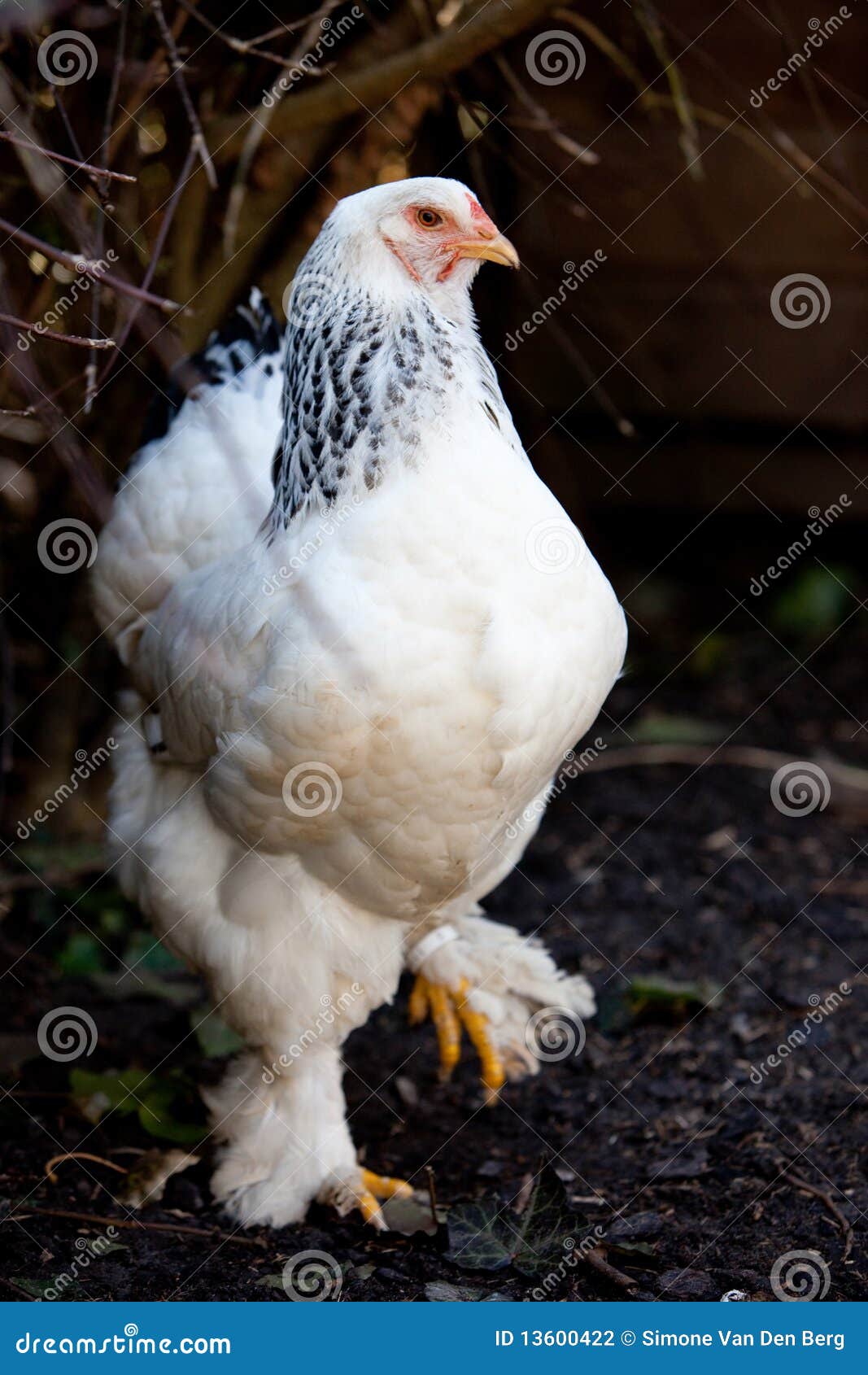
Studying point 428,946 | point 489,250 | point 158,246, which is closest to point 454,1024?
point 428,946

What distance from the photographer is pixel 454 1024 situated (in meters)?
3.13

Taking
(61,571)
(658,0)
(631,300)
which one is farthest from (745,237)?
(61,571)

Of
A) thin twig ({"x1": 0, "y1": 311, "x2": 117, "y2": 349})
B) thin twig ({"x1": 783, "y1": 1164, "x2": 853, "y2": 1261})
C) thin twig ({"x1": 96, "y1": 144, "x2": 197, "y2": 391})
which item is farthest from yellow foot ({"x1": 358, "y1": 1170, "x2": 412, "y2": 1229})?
thin twig ({"x1": 0, "y1": 311, "x2": 117, "y2": 349})

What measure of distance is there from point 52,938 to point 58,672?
34.1 inches

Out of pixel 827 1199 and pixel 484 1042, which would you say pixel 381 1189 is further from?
pixel 827 1199

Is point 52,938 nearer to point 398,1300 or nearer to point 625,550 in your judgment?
point 398,1300

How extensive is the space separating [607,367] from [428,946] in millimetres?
3202

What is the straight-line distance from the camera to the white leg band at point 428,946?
308cm

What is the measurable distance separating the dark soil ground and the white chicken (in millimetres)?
269

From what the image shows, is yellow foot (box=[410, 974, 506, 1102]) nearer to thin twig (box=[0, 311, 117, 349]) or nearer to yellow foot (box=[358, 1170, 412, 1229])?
yellow foot (box=[358, 1170, 412, 1229])

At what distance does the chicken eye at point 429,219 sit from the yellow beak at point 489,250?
51 mm

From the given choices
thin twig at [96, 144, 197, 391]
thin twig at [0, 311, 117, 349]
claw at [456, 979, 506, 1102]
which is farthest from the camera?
claw at [456, 979, 506, 1102]

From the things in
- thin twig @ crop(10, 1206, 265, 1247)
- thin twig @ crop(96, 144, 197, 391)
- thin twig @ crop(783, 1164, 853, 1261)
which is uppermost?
thin twig @ crop(96, 144, 197, 391)

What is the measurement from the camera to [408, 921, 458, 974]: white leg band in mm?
3078
